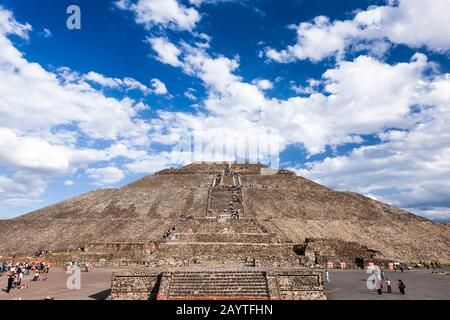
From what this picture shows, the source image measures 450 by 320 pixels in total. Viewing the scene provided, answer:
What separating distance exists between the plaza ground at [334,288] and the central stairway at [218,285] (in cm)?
355

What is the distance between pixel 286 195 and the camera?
172ft

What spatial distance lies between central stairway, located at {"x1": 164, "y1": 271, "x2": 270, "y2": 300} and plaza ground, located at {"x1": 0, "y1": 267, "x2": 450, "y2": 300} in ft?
11.7

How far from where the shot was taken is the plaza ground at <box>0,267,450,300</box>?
636 inches

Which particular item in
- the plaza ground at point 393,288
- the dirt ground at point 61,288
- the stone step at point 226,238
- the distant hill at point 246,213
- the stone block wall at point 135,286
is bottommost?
the dirt ground at point 61,288

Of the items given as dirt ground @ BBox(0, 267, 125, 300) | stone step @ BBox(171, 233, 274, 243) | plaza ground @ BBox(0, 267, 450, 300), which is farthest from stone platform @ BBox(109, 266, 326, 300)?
stone step @ BBox(171, 233, 274, 243)

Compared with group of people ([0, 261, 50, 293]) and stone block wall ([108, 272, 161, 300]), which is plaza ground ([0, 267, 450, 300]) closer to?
group of people ([0, 261, 50, 293])

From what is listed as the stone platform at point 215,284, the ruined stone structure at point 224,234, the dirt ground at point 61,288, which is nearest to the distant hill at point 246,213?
the ruined stone structure at point 224,234

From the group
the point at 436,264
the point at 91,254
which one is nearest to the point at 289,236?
the point at 436,264

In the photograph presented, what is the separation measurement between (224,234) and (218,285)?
54.6ft

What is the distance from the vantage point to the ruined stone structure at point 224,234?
602 inches

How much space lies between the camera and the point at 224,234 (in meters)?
31.2

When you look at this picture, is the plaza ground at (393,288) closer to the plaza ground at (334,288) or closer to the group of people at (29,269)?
the plaza ground at (334,288)
